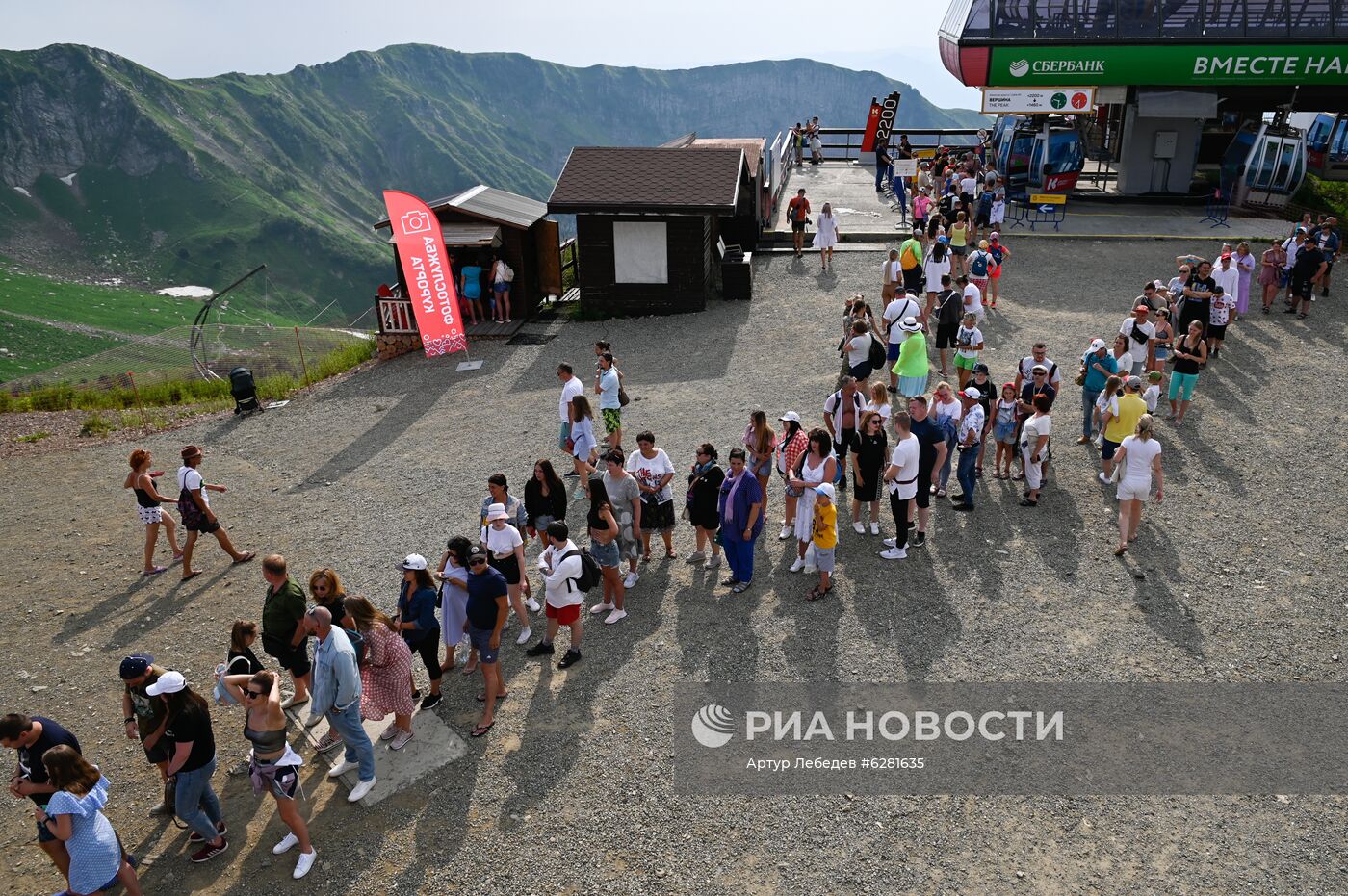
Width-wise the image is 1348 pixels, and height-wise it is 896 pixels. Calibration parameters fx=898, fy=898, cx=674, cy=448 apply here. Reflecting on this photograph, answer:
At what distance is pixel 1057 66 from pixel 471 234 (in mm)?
17232

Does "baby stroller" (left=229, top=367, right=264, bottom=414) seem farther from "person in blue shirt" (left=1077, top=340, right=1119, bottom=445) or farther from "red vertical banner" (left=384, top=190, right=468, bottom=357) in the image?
"person in blue shirt" (left=1077, top=340, right=1119, bottom=445)

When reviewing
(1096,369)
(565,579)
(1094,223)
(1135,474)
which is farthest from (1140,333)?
(1094,223)

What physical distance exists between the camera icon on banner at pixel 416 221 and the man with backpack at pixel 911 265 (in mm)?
8931

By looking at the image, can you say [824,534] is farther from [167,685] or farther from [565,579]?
[167,685]

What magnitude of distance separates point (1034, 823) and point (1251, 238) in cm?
2127

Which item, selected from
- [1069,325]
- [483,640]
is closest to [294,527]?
[483,640]

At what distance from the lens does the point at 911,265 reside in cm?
1566

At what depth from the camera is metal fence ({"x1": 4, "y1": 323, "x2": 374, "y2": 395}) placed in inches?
850

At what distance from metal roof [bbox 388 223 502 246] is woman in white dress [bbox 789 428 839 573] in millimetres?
12119

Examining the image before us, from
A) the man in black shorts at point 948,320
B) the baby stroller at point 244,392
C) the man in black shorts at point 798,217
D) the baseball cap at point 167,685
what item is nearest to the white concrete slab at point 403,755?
the baseball cap at point 167,685

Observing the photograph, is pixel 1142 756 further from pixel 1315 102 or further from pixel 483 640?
pixel 1315 102

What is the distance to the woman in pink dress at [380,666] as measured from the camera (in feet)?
22.4

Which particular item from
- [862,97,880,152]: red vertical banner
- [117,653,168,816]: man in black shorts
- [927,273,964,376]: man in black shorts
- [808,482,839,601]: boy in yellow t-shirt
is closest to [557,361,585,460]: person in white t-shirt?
[808,482,839,601]: boy in yellow t-shirt

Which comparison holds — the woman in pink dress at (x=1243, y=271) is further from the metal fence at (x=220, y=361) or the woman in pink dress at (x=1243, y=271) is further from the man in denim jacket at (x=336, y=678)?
the metal fence at (x=220, y=361)
